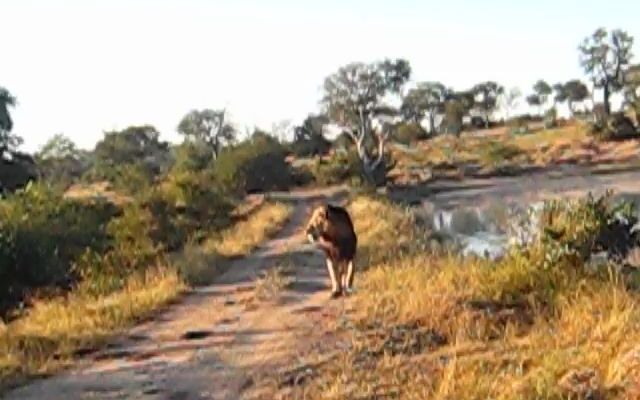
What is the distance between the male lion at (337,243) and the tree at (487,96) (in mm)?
93423

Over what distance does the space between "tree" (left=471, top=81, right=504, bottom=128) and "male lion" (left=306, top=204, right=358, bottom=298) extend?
93423 mm

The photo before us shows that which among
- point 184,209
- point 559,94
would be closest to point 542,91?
point 559,94

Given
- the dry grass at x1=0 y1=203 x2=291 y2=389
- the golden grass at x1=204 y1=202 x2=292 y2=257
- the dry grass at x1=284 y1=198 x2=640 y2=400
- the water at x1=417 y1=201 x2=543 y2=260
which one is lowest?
the water at x1=417 y1=201 x2=543 y2=260

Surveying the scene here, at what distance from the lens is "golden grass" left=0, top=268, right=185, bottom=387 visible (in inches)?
421

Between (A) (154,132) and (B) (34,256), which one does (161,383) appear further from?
(A) (154,132)

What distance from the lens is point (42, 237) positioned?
21.2 metres

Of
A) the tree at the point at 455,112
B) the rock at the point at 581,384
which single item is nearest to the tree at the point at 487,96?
the tree at the point at 455,112

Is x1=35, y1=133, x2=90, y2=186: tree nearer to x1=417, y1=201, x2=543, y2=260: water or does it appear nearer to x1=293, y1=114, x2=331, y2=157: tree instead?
x1=293, y1=114, x2=331, y2=157: tree

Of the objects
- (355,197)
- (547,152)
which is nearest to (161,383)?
(355,197)

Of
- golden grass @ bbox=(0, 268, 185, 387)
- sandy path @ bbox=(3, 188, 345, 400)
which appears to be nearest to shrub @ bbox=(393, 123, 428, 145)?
golden grass @ bbox=(0, 268, 185, 387)

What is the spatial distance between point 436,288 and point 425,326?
5.99 ft

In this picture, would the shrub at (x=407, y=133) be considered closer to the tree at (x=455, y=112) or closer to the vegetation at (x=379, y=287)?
the tree at (x=455, y=112)

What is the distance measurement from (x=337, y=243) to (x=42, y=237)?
8836 millimetres

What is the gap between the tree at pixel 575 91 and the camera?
104562mm
